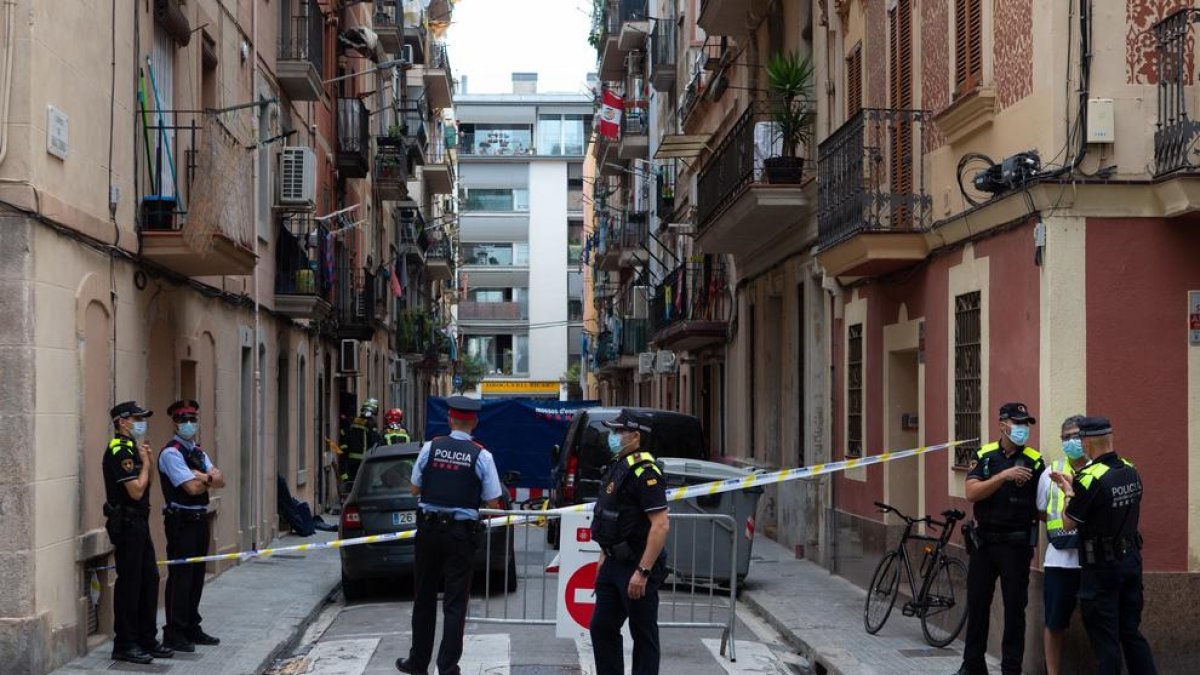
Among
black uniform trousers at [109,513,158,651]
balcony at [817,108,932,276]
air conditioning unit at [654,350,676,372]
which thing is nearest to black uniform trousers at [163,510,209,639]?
black uniform trousers at [109,513,158,651]

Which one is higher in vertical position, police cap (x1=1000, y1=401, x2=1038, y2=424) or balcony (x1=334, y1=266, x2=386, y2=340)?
balcony (x1=334, y1=266, x2=386, y2=340)

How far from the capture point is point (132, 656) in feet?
40.1

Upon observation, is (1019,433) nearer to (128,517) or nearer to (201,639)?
(128,517)

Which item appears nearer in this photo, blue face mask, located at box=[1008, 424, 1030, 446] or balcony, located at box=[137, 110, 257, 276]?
blue face mask, located at box=[1008, 424, 1030, 446]

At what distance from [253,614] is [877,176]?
7434 millimetres

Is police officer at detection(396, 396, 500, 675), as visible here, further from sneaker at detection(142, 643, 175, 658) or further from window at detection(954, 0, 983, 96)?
window at detection(954, 0, 983, 96)

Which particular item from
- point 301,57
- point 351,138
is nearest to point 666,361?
point 351,138

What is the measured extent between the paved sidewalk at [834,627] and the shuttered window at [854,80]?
5.40 meters

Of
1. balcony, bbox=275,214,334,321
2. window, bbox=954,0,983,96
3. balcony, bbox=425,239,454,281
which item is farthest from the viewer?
balcony, bbox=425,239,454,281

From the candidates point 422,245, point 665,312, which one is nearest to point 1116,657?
point 665,312

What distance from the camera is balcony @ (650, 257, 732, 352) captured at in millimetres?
30312

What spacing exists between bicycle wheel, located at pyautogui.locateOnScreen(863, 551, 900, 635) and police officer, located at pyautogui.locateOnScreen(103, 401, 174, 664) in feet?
19.9

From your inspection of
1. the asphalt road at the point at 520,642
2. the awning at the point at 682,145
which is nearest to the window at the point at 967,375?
the asphalt road at the point at 520,642

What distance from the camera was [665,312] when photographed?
119ft
